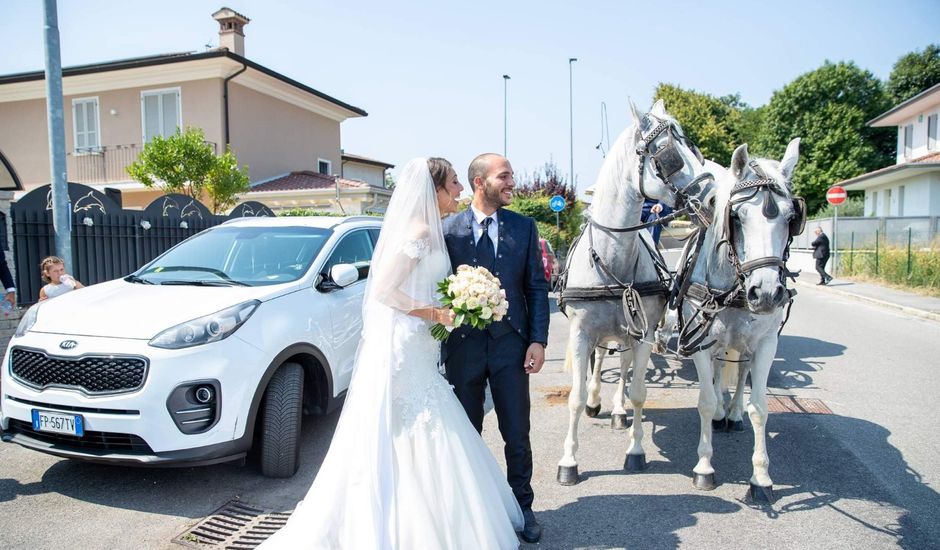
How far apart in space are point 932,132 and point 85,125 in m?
39.0

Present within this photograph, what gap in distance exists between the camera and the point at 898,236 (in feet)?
75.9

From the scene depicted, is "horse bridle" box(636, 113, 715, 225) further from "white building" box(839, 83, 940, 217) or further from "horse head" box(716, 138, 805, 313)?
"white building" box(839, 83, 940, 217)

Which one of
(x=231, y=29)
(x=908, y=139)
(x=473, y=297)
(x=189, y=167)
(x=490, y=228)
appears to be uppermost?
(x=231, y=29)

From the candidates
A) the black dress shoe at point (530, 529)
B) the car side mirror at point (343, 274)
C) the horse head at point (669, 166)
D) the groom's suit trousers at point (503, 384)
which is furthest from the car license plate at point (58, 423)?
the horse head at point (669, 166)

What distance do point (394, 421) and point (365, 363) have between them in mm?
353

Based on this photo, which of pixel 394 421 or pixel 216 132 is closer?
pixel 394 421

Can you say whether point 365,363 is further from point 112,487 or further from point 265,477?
point 112,487

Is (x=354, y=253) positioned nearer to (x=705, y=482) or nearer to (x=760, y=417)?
(x=705, y=482)

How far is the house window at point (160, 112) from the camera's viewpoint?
67.9 ft

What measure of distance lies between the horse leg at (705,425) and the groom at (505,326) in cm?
146

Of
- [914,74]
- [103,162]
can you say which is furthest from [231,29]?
A: [914,74]

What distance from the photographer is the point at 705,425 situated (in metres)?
4.23

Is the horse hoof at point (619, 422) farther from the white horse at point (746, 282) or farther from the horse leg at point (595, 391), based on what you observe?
the white horse at point (746, 282)

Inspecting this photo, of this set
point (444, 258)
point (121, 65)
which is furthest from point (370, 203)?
point (444, 258)
